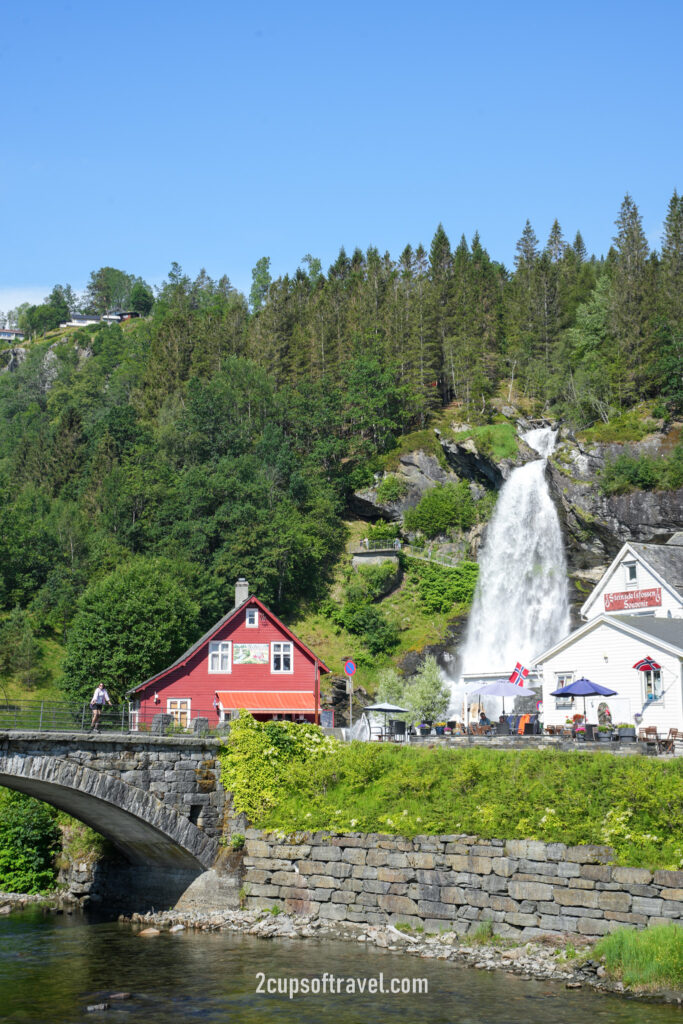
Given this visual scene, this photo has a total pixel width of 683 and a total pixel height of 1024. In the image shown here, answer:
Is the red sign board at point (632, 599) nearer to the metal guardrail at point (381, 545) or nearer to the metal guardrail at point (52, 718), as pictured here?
the metal guardrail at point (52, 718)

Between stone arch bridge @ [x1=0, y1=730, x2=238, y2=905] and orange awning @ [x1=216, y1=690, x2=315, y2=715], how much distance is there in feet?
46.9

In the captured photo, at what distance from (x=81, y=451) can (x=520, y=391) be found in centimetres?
4236

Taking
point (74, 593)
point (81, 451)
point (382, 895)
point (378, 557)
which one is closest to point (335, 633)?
point (378, 557)

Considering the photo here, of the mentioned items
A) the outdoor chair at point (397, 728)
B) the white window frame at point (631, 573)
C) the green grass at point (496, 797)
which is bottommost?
the green grass at point (496, 797)

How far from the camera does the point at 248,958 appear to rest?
2431cm

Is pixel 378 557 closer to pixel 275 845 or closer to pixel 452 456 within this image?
pixel 452 456

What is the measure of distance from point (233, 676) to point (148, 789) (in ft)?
60.7

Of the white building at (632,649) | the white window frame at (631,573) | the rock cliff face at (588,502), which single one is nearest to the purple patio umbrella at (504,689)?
the white building at (632,649)

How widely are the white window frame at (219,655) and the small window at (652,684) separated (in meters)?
20.0

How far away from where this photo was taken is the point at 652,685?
3581 cm

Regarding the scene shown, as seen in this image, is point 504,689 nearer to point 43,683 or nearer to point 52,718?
point 52,718

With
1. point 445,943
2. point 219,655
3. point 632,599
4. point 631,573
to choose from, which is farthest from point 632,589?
point 445,943

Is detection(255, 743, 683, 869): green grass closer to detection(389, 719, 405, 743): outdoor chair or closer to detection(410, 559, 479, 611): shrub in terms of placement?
detection(389, 719, 405, 743): outdoor chair

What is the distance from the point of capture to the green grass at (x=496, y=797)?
22672 millimetres
